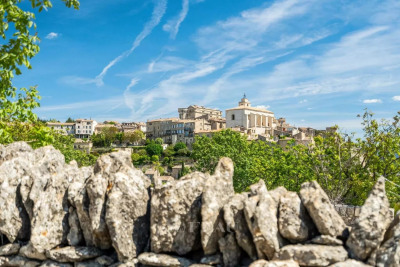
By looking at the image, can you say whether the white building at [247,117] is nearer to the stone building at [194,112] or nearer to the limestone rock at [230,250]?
the stone building at [194,112]

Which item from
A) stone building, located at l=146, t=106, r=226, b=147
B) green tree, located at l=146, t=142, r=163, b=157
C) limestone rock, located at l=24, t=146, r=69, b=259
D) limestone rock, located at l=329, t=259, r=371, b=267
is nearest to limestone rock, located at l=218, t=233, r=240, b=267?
limestone rock, located at l=329, t=259, r=371, b=267

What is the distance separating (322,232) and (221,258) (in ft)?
4.33

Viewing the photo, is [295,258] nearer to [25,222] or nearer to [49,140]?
[25,222]

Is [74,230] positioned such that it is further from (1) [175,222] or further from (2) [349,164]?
(2) [349,164]

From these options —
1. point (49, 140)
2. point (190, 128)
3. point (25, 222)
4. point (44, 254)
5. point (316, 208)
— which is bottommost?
point (44, 254)

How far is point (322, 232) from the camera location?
4.46 metres

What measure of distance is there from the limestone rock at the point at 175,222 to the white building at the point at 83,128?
581 ft

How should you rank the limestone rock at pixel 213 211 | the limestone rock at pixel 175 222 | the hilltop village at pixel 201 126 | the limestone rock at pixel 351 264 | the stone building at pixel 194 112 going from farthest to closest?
the stone building at pixel 194 112 → the hilltop village at pixel 201 126 → the limestone rock at pixel 175 222 → the limestone rock at pixel 213 211 → the limestone rock at pixel 351 264

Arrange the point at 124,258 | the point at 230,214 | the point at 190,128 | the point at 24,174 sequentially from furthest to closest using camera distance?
the point at 190,128 < the point at 24,174 < the point at 124,258 < the point at 230,214

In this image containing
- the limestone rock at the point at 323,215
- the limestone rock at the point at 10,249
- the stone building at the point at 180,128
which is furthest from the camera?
the stone building at the point at 180,128

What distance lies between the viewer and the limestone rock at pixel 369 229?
4172mm

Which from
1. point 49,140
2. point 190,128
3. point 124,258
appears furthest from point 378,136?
point 190,128

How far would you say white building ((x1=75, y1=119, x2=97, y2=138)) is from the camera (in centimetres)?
17462

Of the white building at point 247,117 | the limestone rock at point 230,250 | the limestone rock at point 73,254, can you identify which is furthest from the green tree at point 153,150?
the limestone rock at point 230,250
